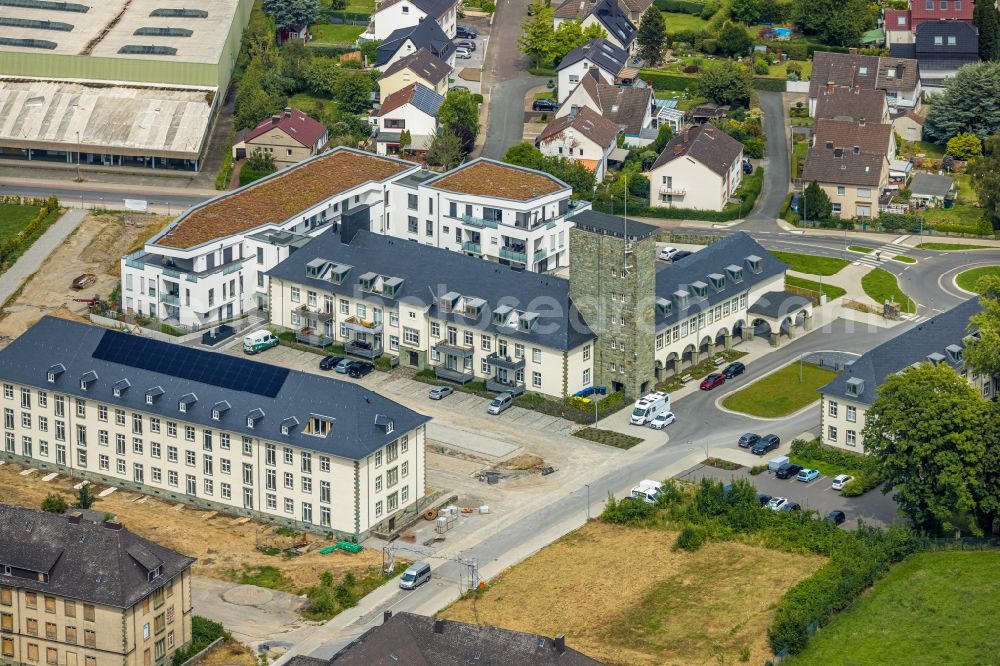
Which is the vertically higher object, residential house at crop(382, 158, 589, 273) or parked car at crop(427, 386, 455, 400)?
residential house at crop(382, 158, 589, 273)

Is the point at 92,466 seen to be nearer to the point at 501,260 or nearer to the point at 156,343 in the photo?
the point at 156,343

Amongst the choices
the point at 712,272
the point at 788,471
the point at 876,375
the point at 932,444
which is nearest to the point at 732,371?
the point at 712,272

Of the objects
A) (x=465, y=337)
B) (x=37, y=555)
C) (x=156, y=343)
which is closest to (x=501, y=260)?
(x=465, y=337)

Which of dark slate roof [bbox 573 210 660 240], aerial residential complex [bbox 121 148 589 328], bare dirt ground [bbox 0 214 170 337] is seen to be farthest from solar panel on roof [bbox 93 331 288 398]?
dark slate roof [bbox 573 210 660 240]

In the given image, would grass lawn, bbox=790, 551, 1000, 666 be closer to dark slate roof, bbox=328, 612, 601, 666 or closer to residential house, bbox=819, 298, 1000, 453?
residential house, bbox=819, 298, 1000, 453

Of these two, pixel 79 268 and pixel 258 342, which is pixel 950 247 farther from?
pixel 79 268

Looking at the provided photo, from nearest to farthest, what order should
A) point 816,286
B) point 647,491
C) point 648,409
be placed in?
point 647,491 < point 648,409 < point 816,286

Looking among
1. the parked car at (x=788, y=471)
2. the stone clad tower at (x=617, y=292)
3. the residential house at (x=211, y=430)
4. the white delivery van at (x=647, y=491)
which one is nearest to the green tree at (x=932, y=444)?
the parked car at (x=788, y=471)
